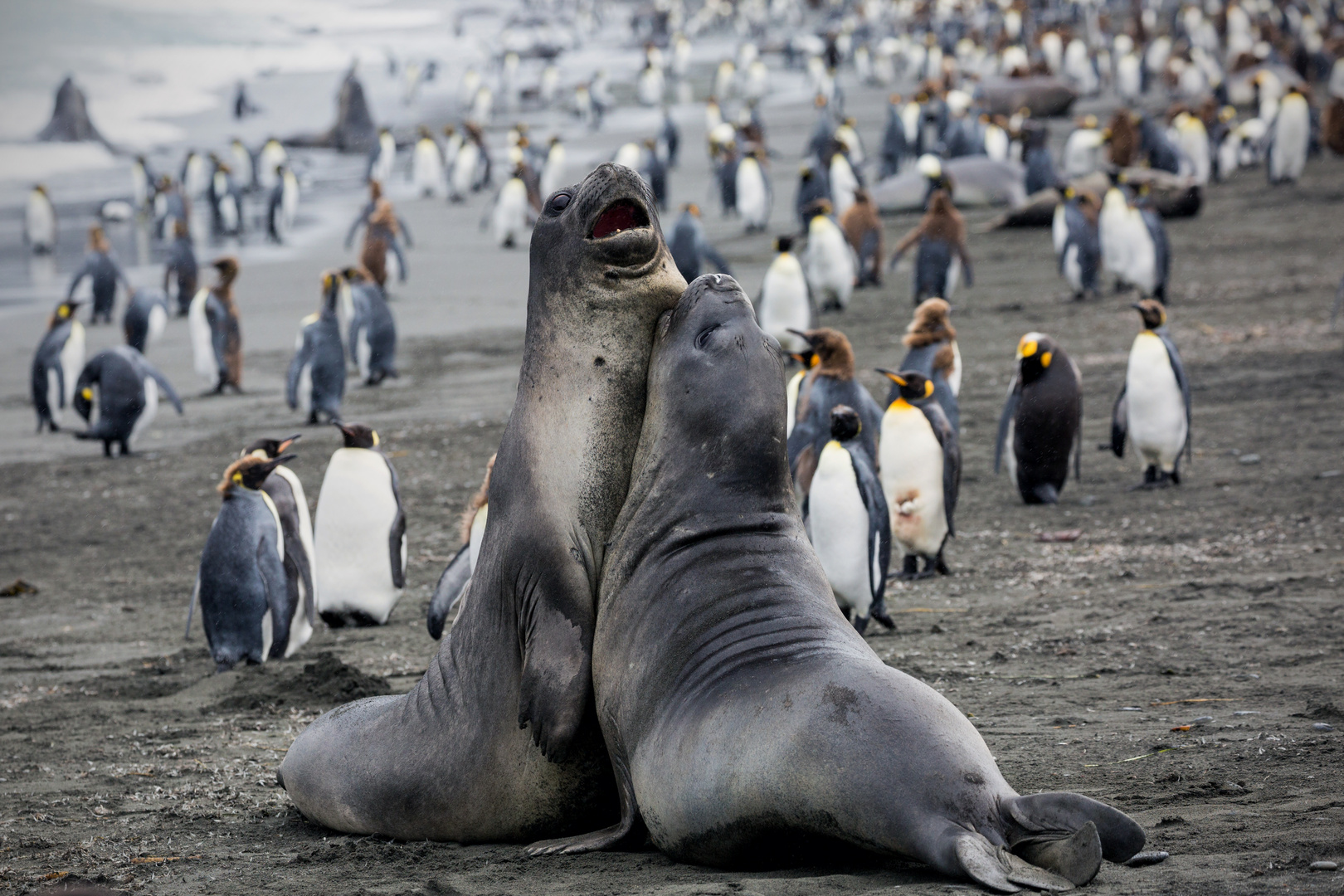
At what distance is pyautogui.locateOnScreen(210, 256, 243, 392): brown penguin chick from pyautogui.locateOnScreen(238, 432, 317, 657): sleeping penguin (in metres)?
7.42

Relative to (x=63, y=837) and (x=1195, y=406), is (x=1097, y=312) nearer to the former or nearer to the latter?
(x=1195, y=406)

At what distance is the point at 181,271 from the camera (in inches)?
781

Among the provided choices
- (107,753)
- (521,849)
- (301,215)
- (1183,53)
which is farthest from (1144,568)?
(1183,53)

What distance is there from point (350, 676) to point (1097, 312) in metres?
11.7

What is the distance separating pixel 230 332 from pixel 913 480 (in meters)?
8.97

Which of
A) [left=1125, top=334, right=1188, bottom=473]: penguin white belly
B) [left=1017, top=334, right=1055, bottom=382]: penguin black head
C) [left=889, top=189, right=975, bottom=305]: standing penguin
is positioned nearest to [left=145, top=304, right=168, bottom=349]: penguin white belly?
[left=889, top=189, right=975, bottom=305]: standing penguin

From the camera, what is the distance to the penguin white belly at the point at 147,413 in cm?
1261

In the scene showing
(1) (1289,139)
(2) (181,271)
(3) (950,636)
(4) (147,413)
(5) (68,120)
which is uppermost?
(5) (68,120)

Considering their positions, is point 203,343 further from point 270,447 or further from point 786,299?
point 270,447

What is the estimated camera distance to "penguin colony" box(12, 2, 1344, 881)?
705cm

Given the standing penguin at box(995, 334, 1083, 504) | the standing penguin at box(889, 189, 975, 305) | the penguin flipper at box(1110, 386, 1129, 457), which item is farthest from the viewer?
the standing penguin at box(889, 189, 975, 305)

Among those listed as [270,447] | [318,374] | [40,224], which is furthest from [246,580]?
[40,224]

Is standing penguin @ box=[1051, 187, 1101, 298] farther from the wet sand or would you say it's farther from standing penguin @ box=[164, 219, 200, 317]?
standing penguin @ box=[164, 219, 200, 317]

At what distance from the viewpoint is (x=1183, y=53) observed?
38.7 meters
